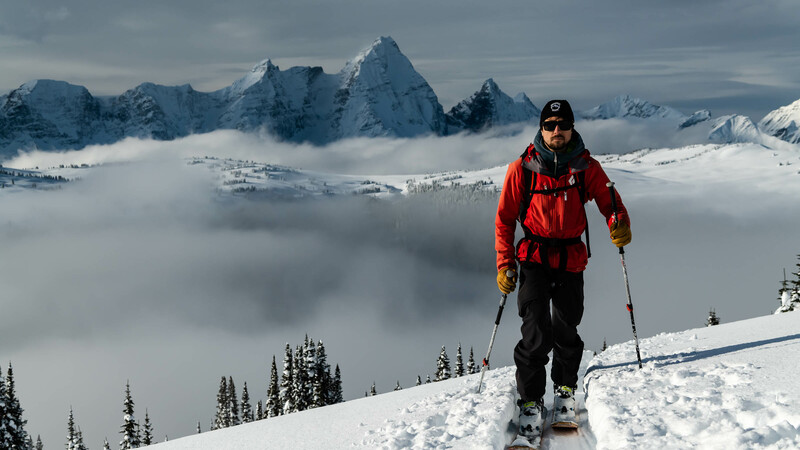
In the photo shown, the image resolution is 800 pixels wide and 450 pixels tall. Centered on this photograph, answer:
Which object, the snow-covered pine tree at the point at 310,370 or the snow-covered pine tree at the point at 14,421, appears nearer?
the snow-covered pine tree at the point at 14,421

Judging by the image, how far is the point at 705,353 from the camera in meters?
8.84

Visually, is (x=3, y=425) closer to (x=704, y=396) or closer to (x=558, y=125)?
(x=558, y=125)

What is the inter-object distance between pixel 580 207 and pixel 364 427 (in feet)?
13.8

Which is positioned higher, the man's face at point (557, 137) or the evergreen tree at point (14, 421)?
the man's face at point (557, 137)

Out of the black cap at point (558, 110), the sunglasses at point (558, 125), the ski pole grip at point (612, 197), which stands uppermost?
the black cap at point (558, 110)

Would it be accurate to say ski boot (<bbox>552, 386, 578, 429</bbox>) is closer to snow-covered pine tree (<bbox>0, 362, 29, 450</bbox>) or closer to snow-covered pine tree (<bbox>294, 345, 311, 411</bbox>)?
snow-covered pine tree (<bbox>0, 362, 29, 450</bbox>)

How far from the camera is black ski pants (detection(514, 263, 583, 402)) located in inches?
275

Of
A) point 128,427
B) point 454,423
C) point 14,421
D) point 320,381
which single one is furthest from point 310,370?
point 454,423

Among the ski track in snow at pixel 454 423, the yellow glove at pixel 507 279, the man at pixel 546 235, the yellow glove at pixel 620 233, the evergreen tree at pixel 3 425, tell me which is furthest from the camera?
the evergreen tree at pixel 3 425

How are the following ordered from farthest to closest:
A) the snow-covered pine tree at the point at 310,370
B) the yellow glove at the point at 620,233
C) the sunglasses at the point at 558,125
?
the snow-covered pine tree at the point at 310,370 < the yellow glove at the point at 620,233 < the sunglasses at the point at 558,125

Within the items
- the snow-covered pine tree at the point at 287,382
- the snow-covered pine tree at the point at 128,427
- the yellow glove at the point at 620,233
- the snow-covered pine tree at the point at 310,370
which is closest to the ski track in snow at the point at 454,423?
the yellow glove at the point at 620,233

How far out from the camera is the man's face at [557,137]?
Result: 6.78 metres

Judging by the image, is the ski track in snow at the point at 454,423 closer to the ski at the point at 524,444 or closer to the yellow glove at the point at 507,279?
the ski at the point at 524,444

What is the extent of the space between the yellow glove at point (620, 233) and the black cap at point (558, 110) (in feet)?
5.38
